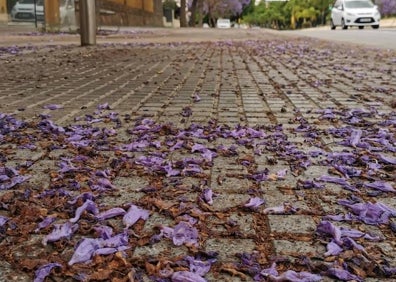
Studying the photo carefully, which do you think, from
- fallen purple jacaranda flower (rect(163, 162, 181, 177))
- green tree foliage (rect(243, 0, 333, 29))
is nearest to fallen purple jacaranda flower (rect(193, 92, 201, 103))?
fallen purple jacaranda flower (rect(163, 162, 181, 177))

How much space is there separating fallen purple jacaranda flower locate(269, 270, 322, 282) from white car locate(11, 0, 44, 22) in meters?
19.7

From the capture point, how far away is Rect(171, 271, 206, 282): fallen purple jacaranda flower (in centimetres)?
174

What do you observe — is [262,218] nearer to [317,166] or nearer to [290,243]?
[290,243]

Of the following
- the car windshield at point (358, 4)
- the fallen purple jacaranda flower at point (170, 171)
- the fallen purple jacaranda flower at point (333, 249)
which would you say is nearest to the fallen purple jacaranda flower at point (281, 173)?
the fallen purple jacaranda flower at point (170, 171)

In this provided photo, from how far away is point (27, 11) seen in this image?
20.5 meters

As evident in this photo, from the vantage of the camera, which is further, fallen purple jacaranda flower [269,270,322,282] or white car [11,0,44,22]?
white car [11,0,44,22]

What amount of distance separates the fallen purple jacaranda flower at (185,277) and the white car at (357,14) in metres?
30.9

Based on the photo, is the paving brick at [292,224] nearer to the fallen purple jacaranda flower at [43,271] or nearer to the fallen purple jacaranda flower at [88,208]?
the fallen purple jacaranda flower at [88,208]

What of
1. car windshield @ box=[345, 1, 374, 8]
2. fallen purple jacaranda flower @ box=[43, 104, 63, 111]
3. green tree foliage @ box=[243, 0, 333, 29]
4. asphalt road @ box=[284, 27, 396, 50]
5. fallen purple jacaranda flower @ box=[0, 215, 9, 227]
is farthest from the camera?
green tree foliage @ box=[243, 0, 333, 29]

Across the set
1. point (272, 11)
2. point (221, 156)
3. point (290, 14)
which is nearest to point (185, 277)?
point (221, 156)

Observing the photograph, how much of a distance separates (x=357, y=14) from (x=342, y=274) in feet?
102

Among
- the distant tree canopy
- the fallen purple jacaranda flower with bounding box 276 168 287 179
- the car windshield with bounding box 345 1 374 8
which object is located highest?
the distant tree canopy

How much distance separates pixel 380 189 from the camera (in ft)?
8.61

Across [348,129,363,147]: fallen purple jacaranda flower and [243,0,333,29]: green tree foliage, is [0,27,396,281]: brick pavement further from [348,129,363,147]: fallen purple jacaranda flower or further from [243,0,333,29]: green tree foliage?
[243,0,333,29]: green tree foliage
